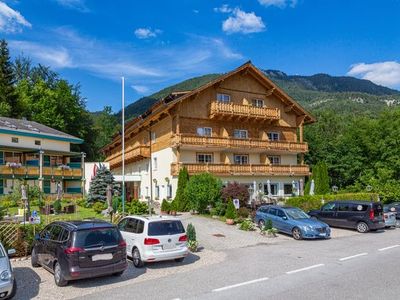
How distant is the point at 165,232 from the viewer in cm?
1235

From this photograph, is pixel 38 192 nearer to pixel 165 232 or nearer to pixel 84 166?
pixel 84 166

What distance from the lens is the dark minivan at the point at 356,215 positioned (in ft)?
69.8

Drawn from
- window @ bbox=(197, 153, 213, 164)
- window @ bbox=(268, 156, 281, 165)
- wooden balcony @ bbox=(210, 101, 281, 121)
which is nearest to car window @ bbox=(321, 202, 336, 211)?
window @ bbox=(197, 153, 213, 164)

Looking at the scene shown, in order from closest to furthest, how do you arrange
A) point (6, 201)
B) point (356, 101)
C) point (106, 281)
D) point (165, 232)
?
point (106, 281), point (165, 232), point (6, 201), point (356, 101)

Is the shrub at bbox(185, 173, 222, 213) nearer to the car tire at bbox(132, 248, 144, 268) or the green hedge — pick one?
the green hedge

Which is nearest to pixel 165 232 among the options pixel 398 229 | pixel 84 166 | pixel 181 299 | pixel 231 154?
pixel 181 299

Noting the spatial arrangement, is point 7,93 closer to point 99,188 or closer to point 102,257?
point 99,188

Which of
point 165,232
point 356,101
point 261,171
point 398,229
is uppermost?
point 356,101

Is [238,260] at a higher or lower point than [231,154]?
lower

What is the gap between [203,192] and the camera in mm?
26031

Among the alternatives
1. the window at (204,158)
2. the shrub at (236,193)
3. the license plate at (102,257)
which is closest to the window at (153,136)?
the window at (204,158)

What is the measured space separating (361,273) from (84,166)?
37.5 metres

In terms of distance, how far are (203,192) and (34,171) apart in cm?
2154

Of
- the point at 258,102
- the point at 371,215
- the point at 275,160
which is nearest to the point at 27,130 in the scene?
the point at 258,102
